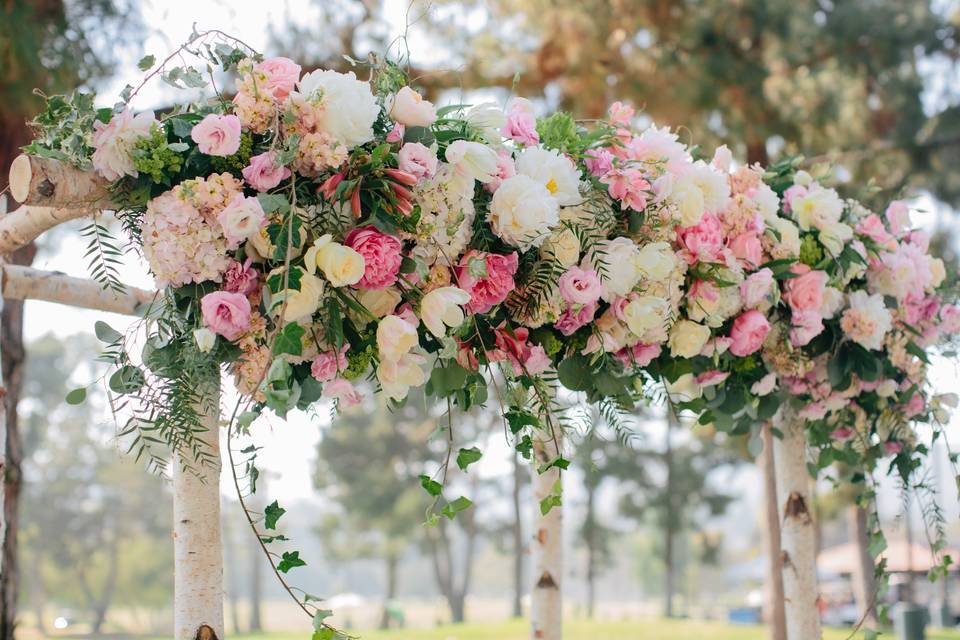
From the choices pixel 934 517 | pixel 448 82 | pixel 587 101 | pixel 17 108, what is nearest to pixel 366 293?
pixel 934 517

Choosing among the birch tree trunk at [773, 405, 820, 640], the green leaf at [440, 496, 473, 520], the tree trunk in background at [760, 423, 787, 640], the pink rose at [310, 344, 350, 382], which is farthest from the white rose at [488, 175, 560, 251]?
the tree trunk in background at [760, 423, 787, 640]

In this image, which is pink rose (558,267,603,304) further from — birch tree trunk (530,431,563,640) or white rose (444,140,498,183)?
birch tree trunk (530,431,563,640)

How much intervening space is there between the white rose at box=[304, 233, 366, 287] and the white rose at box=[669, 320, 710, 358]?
3.15 ft

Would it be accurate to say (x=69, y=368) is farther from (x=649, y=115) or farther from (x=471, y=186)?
(x=471, y=186)

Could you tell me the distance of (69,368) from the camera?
35.0 m

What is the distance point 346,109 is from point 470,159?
0.89 feet

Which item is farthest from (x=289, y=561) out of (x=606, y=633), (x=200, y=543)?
(x=606, y=633)

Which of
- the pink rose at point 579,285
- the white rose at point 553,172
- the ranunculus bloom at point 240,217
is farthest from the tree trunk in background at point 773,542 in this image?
the ranunculus bloom at point 240,217

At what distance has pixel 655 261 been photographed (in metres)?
2.15

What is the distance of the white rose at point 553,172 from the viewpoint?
6.61 feet

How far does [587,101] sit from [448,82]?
131 cm

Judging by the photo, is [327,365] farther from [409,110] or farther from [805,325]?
[805,325]

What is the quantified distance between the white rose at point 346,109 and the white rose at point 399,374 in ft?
1.50

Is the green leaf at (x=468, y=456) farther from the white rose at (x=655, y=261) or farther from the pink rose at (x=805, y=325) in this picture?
the pink rose at (x=805, y=325)
